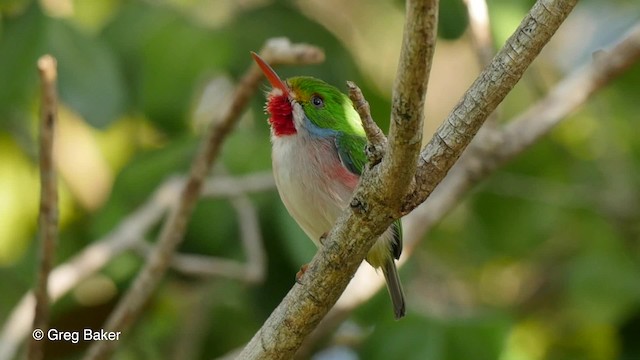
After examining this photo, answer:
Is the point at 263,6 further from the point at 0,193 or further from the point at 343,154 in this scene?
the point at 343,154

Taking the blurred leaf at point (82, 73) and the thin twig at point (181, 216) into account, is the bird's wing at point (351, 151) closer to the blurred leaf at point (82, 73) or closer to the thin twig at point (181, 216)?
the thin twig at point (181, 216)

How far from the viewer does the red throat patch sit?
10.6 feet

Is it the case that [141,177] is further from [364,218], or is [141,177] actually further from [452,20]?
[364,218]

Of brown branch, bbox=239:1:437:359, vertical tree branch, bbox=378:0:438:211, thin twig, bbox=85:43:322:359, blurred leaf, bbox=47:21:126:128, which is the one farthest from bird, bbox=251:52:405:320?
vertical tree branch, bbox=378:0:438:211

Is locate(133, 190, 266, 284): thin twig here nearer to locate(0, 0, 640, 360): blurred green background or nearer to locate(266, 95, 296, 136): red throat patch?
locate(0, 0, 640, 360): blurred green background

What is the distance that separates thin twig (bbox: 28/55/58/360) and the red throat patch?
66 centimetres

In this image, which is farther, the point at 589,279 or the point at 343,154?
the point at 589,279

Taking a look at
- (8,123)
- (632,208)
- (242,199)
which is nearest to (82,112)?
(242,199)

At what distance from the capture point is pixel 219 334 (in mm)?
4426

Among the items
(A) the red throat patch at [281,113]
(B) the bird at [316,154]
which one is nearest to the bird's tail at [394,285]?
(B) the bird at [316,154]

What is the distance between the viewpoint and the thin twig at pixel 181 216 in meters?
3.47

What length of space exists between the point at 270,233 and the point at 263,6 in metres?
1.12

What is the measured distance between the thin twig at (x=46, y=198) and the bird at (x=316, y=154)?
1.95 feet

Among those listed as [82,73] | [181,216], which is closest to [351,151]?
[181,216]
